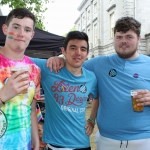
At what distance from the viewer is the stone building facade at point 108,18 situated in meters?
17.9

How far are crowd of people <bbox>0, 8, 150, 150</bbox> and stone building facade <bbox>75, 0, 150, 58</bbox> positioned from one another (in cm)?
1544

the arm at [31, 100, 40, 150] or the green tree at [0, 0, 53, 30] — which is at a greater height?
the green tree at [0, 0, 53, 30]

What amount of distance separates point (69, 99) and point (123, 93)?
691mm

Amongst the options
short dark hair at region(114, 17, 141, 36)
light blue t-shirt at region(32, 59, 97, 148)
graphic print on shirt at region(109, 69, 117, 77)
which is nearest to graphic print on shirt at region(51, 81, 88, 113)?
light blue t-shirt at region(32, 59, 97, 148)

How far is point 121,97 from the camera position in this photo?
7.86 ft

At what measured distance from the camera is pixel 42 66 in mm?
2330

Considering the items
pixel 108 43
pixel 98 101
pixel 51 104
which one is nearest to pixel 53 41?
pixel 98 101

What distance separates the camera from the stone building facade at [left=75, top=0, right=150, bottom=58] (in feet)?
58.7

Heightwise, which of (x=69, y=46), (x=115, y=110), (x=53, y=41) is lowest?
(x=115, y=110)

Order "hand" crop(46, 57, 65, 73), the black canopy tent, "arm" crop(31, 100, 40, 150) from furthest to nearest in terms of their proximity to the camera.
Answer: the black canopy tent → "hand" crop(46, 57, 65, 73) → "arm" crop(31, 100, 40, 150)

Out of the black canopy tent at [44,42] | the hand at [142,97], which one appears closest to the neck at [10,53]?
the hand at [142,97]

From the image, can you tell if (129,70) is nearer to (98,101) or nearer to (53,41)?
(98,101)

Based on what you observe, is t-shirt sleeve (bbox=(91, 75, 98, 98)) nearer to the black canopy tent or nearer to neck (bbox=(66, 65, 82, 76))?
neck (bbox=(66, 65, 82, 76))

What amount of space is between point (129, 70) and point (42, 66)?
1.11 meters
